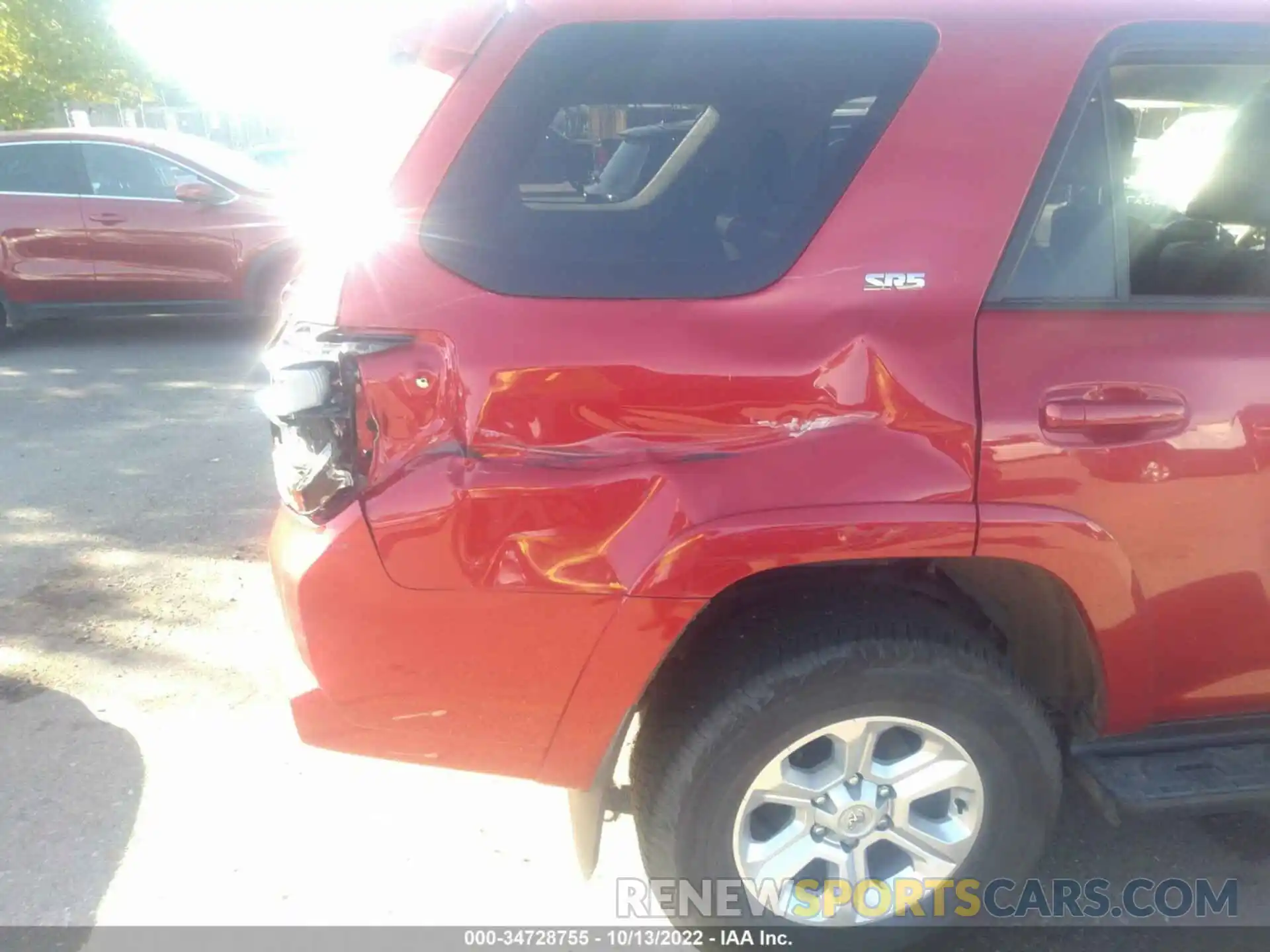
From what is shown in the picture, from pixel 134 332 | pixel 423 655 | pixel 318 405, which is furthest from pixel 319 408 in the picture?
pixel 134 332

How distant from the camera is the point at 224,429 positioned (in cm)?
587

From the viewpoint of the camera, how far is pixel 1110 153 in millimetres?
1969

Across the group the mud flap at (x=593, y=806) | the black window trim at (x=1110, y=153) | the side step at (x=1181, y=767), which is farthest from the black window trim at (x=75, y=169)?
the side step at (x=1181, y=767)

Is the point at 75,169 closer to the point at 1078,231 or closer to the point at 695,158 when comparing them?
the point at 695,158

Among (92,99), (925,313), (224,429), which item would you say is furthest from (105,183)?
(92,99)

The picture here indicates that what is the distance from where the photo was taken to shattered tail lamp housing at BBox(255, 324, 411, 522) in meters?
1.82

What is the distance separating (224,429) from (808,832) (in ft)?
15.7

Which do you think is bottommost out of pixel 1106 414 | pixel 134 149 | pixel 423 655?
pixel 423 655

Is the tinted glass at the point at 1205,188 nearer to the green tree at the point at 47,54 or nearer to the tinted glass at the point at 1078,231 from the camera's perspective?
the tinted glass at the point at 1078,231

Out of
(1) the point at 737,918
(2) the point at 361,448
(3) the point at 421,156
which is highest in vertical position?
(3) the point at 421,156

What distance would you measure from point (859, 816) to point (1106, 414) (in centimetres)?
97

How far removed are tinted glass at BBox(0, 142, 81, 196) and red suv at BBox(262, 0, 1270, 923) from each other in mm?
7063

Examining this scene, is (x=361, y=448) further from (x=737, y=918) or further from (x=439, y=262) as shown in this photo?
(x=737, y=918)

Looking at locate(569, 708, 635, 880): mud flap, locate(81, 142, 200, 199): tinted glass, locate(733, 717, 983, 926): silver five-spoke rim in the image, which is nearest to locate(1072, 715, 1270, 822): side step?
locate(733, 717, 983, 926): silver five-spoke rim
